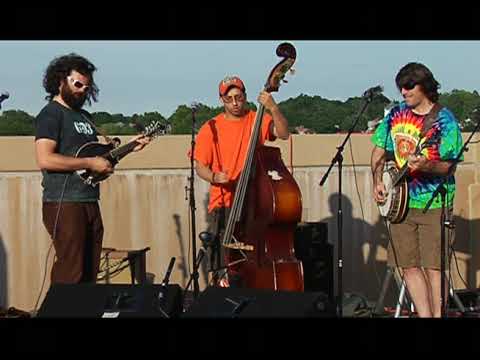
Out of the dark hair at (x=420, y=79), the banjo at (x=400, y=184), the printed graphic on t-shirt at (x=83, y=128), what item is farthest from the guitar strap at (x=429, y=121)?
the printed graphic on t-shirt at (x=83, y=128)

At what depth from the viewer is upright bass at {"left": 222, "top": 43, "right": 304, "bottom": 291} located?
5539mm

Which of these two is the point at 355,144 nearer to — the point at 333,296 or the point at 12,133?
the point at 333,296

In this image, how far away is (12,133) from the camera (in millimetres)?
7824

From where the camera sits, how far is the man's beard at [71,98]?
18.0 feet

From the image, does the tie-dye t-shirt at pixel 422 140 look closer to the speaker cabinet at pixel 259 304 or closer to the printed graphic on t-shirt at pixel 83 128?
the speaker cabinet at pixel 259 304

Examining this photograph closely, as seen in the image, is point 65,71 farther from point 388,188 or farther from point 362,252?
point 362,252

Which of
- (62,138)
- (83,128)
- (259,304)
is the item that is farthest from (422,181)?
(62,138)

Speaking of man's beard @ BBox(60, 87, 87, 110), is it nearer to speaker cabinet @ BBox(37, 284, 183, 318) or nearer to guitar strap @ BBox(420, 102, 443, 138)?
speaker cabinet @ BBox(37, 284, 183, 318)

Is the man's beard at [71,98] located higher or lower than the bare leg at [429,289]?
higher

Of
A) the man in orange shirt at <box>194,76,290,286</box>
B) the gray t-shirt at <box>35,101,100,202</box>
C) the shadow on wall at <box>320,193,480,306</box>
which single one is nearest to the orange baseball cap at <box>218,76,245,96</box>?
the man in orange shirt at <box>194,76,290,286</box>

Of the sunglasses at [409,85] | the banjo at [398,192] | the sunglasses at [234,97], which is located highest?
the sunglasses at [409,85]

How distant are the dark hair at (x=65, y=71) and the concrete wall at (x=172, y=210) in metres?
2.05

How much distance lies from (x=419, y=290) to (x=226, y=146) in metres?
1.64

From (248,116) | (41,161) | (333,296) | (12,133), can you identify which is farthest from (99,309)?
(12,133)
